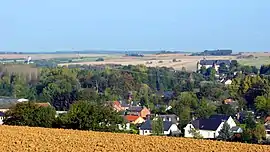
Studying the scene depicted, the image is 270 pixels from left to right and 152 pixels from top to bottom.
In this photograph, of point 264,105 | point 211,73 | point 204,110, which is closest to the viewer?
point 204,110

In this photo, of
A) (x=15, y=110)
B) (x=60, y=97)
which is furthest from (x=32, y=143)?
(x=60, y=97)

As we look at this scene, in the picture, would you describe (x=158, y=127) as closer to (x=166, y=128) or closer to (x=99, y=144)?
(x=166, y=128)

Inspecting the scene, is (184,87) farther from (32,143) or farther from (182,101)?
(32,143)

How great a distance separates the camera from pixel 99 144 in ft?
59.5

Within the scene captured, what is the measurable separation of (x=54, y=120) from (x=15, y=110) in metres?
2.20

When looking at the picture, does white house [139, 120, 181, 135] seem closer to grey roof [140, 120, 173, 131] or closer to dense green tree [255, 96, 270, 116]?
grey roof [140, 120, 173, 131]

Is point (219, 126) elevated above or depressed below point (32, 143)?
below

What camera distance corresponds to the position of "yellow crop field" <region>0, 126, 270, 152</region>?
1686 cm

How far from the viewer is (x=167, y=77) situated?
104 metres

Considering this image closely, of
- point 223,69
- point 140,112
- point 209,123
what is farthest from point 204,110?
point 223,69

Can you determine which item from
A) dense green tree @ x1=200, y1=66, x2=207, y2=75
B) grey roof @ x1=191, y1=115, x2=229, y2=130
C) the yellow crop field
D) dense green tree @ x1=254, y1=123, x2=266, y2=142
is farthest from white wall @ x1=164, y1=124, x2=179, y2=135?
dense green tree @ x1=200, y1=66, x2=207, y2=75

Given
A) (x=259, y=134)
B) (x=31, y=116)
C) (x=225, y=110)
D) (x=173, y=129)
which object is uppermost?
(x=31, y=116)

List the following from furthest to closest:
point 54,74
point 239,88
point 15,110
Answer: point 54,74 < point 239,88 < point 15,110

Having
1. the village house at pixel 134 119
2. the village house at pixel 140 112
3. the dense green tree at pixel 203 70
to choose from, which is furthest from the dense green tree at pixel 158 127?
the dense green tree at pixel 203 70
